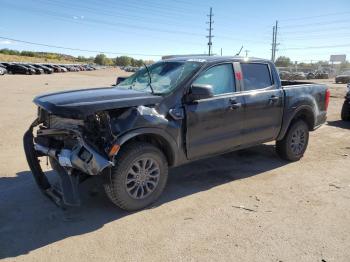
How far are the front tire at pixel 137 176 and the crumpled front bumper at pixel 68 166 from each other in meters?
0.21

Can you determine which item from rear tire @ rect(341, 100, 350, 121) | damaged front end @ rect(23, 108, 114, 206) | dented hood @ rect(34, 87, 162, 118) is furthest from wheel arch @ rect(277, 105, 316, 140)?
rear tire @ rect(341, 100, 350, 121)

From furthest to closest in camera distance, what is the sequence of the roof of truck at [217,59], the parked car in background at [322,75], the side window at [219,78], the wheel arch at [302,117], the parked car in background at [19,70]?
the parked car in background at [322,75] < the parked car in background at [19,70] < the wheel arch at [302,117] < the roof of truck at [217,59] < the side window at [219,78]

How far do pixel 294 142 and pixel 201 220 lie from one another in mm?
3151

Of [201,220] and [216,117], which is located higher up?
[216,117]

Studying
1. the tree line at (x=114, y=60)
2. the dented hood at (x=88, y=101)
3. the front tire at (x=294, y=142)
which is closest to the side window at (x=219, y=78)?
the dented hood at (x=88, y=101)

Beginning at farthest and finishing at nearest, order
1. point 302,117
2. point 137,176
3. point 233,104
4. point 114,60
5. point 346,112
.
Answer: point 114,60, point 346,112, point 302,117, point 233,104, point 137,176

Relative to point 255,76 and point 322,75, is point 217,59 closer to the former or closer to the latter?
point 255,76

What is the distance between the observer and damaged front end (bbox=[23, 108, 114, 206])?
13.0ft

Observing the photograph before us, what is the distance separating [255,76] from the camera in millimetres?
5789

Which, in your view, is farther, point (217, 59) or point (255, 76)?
point (255, 76)

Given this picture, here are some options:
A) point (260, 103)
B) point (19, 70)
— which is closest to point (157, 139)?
point (260, 103)

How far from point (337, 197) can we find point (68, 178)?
360cm

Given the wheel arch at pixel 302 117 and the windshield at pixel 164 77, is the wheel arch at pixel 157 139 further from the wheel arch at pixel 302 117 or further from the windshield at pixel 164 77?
the wheel arch at pixel 302 117

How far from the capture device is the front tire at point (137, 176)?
13.6 feet
